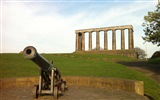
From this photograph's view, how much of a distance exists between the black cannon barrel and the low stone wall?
4835mm

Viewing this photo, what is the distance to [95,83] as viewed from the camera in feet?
46.5

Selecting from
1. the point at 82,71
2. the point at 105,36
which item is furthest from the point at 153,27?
the point at 105,36

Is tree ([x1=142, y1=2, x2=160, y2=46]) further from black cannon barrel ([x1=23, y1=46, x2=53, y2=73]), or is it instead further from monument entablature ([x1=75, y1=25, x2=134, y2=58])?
monument entablature ([x1=75, y1=25, x2=134, y2=58])

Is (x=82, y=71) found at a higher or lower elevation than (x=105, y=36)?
lower

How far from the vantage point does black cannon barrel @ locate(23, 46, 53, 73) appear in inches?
294

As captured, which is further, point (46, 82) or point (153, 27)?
point (153, 27)

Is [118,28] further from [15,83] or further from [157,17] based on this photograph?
[15,83]

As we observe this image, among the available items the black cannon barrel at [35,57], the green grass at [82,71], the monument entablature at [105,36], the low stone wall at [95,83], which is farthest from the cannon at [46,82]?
the monument entablature at [105,36]

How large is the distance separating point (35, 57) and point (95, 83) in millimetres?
7327

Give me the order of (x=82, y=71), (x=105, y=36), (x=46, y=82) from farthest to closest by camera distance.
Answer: (x=105, y=36), (x=82, y=71), (x=46, y=82)

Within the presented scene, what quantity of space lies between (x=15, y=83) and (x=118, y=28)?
186 feet

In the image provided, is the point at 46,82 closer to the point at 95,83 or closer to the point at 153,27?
the point at 95,83

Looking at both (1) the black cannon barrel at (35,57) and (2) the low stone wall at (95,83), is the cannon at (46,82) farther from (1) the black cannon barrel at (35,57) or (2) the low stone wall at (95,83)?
(2) the low stone wall at (95,83)

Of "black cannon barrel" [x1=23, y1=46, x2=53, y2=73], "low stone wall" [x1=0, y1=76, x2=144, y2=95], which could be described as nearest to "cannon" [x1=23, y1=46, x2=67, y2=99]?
"black cannon barrel" [x1=23, y1=46, x2=53, y2=73]
